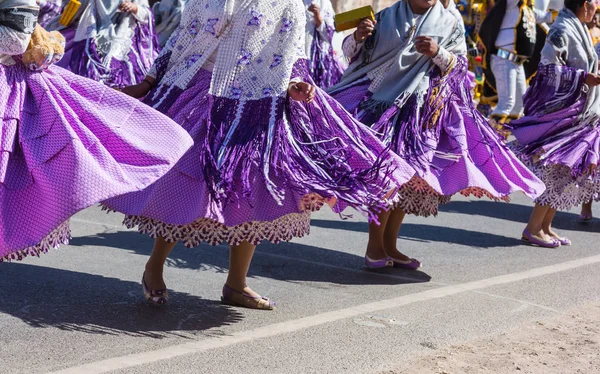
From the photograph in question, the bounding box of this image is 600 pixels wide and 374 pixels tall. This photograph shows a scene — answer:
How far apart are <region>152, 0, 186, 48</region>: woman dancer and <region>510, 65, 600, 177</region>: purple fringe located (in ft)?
13.0

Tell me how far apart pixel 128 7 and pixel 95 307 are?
4.42 metres

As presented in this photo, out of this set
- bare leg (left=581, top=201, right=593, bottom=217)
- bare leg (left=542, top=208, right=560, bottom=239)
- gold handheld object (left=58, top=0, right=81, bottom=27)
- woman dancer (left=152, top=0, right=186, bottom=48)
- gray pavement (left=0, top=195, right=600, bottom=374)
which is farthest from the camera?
woman dancer (left=152, top=0, right=186, bottom=48)

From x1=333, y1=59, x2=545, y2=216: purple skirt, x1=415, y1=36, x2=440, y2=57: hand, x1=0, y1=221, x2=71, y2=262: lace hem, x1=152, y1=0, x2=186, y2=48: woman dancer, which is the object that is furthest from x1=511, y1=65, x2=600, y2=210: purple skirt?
x1=0, y1=221, x2=71, y2=262: lace hem

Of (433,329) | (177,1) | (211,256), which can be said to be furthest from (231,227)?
(177,1)

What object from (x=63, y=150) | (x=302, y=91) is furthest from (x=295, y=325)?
(x=63, y=150)

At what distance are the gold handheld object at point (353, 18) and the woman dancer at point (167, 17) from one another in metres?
4.52

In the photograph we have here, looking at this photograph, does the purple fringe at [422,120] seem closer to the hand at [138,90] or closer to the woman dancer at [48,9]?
the hand at [138,90]

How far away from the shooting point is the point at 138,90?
487cm

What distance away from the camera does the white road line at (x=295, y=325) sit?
3968 millimetres

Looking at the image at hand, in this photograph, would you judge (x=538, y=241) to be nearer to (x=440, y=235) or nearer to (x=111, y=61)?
(x=440, y=235)

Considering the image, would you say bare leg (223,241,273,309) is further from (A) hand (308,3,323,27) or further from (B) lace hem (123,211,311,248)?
(A) hand (308,3,323,27)

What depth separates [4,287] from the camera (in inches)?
195

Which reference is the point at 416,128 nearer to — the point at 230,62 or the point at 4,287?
the point at 230,62

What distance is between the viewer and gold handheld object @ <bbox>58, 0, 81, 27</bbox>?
8.09m
